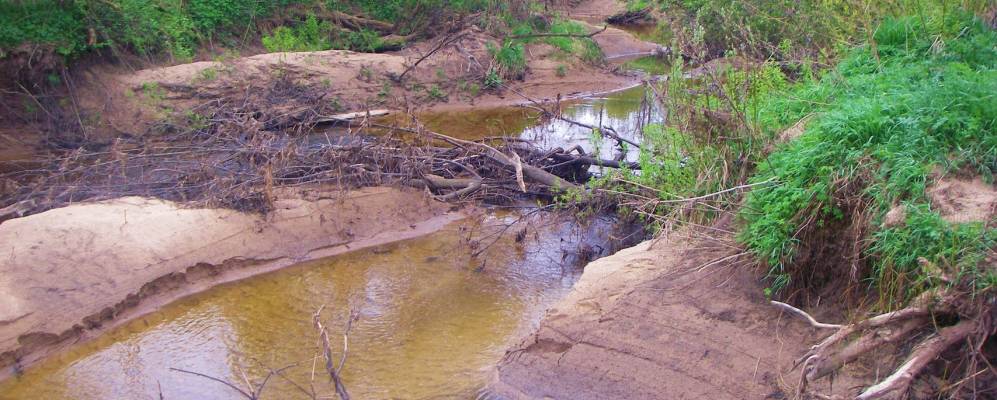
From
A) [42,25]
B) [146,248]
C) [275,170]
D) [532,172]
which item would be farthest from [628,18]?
[146,248]

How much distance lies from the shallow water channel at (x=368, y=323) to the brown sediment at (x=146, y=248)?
19 centimetres

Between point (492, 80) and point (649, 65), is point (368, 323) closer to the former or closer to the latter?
point (492, 80)

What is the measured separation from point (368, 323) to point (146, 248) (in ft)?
7.75

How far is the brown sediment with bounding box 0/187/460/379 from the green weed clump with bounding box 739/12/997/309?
15.6 ft

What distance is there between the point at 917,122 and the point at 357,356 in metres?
4.42

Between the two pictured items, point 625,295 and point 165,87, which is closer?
point 625,295

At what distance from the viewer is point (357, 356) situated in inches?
251

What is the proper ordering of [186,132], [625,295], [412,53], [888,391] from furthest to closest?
[412,53] < [186,132] < [625,295] < [888,391]

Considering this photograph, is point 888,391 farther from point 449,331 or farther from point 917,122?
point 449,331

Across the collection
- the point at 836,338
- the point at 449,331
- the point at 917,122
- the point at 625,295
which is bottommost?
the point at 449,331

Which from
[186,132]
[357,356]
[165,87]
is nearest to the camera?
[357,356]

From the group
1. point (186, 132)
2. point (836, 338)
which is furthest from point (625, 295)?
point (186, 132)

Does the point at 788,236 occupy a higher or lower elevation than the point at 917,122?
lower

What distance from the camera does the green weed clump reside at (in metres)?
4.41
